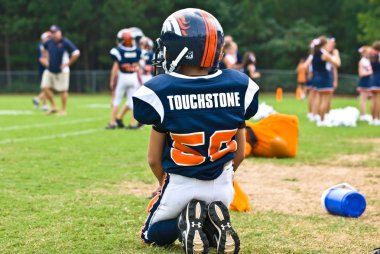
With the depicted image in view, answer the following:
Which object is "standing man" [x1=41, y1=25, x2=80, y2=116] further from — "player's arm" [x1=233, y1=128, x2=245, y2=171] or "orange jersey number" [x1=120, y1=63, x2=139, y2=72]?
"player's arm" [x1=233, y1=128, x2=245, y2=171]

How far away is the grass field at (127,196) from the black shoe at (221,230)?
32cm

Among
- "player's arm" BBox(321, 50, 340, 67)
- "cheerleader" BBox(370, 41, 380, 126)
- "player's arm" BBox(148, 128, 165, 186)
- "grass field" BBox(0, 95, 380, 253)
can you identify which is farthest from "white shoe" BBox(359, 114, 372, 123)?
"player's arm" BBox(148, 128, 165, 186)

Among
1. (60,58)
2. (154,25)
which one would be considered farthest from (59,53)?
(154,25)

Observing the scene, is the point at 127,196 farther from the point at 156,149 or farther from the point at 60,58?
the point at 60,58

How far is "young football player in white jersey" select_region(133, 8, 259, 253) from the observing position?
3975 millimetres

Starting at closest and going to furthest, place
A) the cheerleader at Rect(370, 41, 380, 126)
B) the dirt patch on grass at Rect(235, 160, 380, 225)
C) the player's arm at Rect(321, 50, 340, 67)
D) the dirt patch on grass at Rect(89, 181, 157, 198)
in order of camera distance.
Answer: the dirt patch on grass at Rect(235, 160, 380, 225) < the dirt patch on grass at Rect(89, 181, 157, 198) < the player's arm at Rect(321, 50, 340, 67) < the cheerleader at Rect(370, 41, 380, 126)

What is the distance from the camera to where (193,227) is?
394 centimetres

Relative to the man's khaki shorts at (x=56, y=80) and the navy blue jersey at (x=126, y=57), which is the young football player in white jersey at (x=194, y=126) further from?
the man's khaki shorts at (x=56, y=80)

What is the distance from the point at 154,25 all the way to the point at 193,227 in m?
39.9

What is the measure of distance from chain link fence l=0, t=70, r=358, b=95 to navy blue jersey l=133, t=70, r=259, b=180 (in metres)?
35.8

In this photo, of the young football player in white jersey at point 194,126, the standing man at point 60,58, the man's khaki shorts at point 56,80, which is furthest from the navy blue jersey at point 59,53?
the young football player in white jersey at point 194,126

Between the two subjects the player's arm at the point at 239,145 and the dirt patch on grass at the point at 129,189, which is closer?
the player's arm at the point at 239,145

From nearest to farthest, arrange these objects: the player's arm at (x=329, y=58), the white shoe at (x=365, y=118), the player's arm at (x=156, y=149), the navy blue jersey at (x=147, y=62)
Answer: the player's arm at (x=156, y=149) → the player's arm at (x=329, y=58) → the navy blue jersey at (x=147, y=62) → the white shoe at (x=365, y=118)

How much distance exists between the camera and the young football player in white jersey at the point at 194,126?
156 inches
